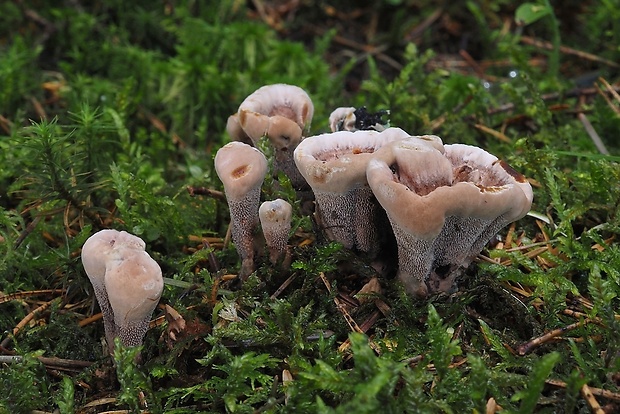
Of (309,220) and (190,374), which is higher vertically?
(309,220)

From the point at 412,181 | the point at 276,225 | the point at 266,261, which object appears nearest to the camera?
the point at 412,181

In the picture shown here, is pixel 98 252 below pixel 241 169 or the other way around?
below

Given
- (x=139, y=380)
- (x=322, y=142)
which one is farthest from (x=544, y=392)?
(x=139, y=380)

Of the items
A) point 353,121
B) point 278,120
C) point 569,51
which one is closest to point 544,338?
point 353,121

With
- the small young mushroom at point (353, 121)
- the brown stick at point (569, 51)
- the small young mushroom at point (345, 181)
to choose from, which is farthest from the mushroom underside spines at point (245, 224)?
the brown stick at point (569, 51)

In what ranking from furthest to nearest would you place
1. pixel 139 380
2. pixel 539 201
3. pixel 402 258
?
1. pixel 539 201
2. pixel 402 258
3. pixel 139 380

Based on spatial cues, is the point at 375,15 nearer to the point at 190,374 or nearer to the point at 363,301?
the point at 363,301

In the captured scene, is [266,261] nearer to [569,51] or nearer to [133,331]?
[133,331]
